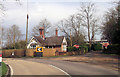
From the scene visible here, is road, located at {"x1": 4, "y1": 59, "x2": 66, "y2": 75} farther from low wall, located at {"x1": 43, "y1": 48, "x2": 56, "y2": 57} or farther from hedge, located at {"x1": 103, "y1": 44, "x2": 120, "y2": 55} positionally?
hedge, located at {"x1": 103, "y1": 44, "x2": 120, "y2": 55}

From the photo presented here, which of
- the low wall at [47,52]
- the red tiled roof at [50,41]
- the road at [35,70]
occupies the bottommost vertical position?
the road at [35,70]

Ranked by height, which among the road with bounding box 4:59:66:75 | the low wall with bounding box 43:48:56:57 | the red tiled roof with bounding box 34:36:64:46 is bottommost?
the road with bounding box 4:59:66:75

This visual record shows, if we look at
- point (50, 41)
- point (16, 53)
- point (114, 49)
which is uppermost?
point (50, 41)

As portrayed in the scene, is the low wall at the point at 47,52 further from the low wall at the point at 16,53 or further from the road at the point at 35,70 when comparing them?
the road at the point at 35,70

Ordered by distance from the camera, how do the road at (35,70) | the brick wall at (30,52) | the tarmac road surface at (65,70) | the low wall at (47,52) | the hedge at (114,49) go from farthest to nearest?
the brick wall at (30,52), the low wall at (47,52), the hedge at (114,49), the road at (35,70), the tarmac road surface at (65,70)

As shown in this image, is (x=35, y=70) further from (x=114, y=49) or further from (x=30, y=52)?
(x=114, y=49)

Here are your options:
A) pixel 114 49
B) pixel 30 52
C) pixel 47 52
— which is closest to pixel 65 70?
pixel 47 52

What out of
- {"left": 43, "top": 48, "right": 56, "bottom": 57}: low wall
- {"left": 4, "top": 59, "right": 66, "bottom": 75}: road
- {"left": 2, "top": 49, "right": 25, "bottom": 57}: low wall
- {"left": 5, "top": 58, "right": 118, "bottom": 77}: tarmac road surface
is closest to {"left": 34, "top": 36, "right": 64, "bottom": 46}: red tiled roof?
{"left": 2, "top": 49, "right": 25, "bottom": 57}: low wall

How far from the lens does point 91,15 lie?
162ft

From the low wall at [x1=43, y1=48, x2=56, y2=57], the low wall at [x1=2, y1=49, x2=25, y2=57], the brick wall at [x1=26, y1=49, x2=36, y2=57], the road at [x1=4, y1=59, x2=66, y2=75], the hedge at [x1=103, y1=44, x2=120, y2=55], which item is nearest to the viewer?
the road at [x1=4, y1=59, x2=66, y2=75]

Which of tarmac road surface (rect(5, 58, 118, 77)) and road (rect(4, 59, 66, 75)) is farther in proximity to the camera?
road (rect(4, 59, 66, 75))

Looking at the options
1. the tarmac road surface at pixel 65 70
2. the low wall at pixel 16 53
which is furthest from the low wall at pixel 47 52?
the tarmac road surface at pixel 65 70

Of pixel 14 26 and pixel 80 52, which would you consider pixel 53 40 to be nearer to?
pixel 80 52

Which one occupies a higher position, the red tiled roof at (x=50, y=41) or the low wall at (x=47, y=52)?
the red tiled roof at (x=50, y=41)
